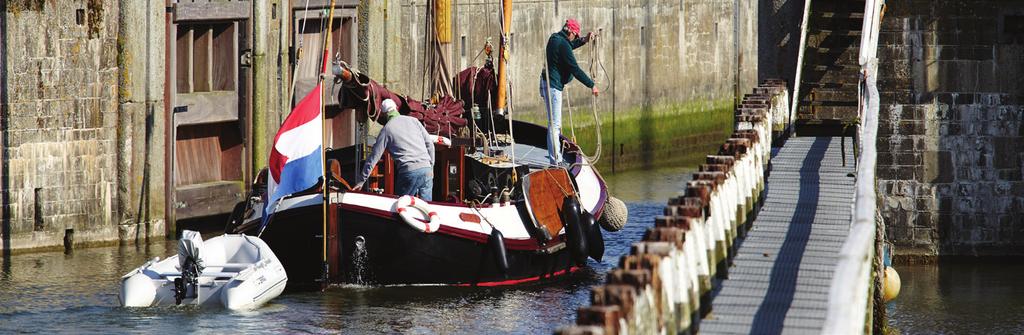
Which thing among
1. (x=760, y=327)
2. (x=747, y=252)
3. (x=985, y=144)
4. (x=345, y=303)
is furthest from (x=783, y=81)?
(x=760, y=327)

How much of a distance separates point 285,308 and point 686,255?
28.9ft

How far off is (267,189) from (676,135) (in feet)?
80.5

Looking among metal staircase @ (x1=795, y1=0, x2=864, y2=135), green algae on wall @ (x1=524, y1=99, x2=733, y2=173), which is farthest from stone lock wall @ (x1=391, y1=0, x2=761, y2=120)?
metal staircase @ (x1=795, y1=0, x2=864, y2=135)

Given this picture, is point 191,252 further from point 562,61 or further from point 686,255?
point 686,255

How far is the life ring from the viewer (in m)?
20.1

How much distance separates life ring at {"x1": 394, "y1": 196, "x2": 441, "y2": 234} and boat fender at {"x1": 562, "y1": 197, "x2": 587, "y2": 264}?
2415mm

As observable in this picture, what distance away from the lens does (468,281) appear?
21.0 meters

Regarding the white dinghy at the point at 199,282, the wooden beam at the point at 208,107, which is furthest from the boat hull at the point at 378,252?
the wooden beam at the point at 208,107

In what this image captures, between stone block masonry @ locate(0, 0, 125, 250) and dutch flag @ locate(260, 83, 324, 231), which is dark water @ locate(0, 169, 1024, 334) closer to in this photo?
stone block masonry @ locate(0, 0, 125, 250)

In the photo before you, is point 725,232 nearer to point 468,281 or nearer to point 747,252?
point 747,252

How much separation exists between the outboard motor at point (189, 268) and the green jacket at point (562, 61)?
209 inches

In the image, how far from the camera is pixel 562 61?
22.6 m

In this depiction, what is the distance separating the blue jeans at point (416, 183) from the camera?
20672mm

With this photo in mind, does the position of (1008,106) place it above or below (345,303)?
above
